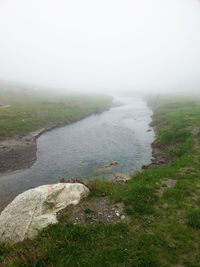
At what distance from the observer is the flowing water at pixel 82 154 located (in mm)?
21609

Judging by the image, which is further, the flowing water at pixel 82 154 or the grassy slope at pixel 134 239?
the flowing water at pixel 82 154

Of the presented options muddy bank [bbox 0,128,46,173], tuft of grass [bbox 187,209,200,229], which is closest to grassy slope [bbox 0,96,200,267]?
tuft of grass [bbox 187,209,200,229]

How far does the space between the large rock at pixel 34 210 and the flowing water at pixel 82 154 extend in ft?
26.9

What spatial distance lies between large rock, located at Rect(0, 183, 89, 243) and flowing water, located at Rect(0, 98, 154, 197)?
26.9 ft

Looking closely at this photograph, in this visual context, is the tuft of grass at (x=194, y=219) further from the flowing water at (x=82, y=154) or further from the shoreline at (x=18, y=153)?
the shoreline at (x=18, y=153)

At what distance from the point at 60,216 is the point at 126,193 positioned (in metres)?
5.56

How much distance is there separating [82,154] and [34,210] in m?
18.6

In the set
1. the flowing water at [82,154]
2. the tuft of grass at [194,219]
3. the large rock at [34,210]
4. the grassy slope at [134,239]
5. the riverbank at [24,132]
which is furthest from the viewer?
the riverbank at [24,132]

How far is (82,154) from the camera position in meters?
29.2

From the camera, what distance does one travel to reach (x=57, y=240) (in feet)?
29.3

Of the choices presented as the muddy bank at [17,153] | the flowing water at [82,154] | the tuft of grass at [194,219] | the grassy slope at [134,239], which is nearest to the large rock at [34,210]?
Answer: the grassy slope at [134,239]

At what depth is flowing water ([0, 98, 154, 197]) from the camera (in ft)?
70.9

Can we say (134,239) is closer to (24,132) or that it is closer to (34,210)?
(34,210)

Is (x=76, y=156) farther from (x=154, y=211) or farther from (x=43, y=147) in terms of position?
(x=154, y=211)
